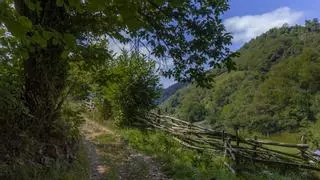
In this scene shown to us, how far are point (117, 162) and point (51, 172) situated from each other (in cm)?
269

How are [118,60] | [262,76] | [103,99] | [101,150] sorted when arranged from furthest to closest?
[262,76] < [103,99] < [118,60] < [101,150]

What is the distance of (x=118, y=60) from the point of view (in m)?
14.9

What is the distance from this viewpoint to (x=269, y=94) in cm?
8869

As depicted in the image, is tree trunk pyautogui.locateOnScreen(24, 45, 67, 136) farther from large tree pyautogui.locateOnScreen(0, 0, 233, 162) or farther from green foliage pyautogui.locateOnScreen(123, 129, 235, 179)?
green foliage pyautogui.locateOnScreen(123, 129, 235, 179)

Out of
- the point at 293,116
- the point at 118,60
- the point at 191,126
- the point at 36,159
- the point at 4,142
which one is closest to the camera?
the point at 4,142

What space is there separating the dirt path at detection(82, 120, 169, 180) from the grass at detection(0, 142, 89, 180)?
0.28 m

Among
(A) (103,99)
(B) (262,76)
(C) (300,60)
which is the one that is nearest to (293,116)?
(C) (300,60)

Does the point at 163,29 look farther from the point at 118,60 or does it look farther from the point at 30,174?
the point at 118,60

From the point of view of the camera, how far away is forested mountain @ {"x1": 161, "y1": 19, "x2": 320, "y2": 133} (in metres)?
74.1

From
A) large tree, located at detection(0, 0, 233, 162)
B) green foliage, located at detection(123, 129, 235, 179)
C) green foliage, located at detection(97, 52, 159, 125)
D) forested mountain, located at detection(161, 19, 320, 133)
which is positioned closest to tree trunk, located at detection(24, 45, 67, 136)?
large tree, located at detection(0, 0, 233, 162)

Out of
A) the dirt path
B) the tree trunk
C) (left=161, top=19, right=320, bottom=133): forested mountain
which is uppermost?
(left=161, top=19, right=320, bottom=133): forested mountain

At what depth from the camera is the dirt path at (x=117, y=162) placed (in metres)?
6.85

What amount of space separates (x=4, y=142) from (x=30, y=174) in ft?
1.68

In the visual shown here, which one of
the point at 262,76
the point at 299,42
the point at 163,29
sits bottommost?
the point at 163,29
